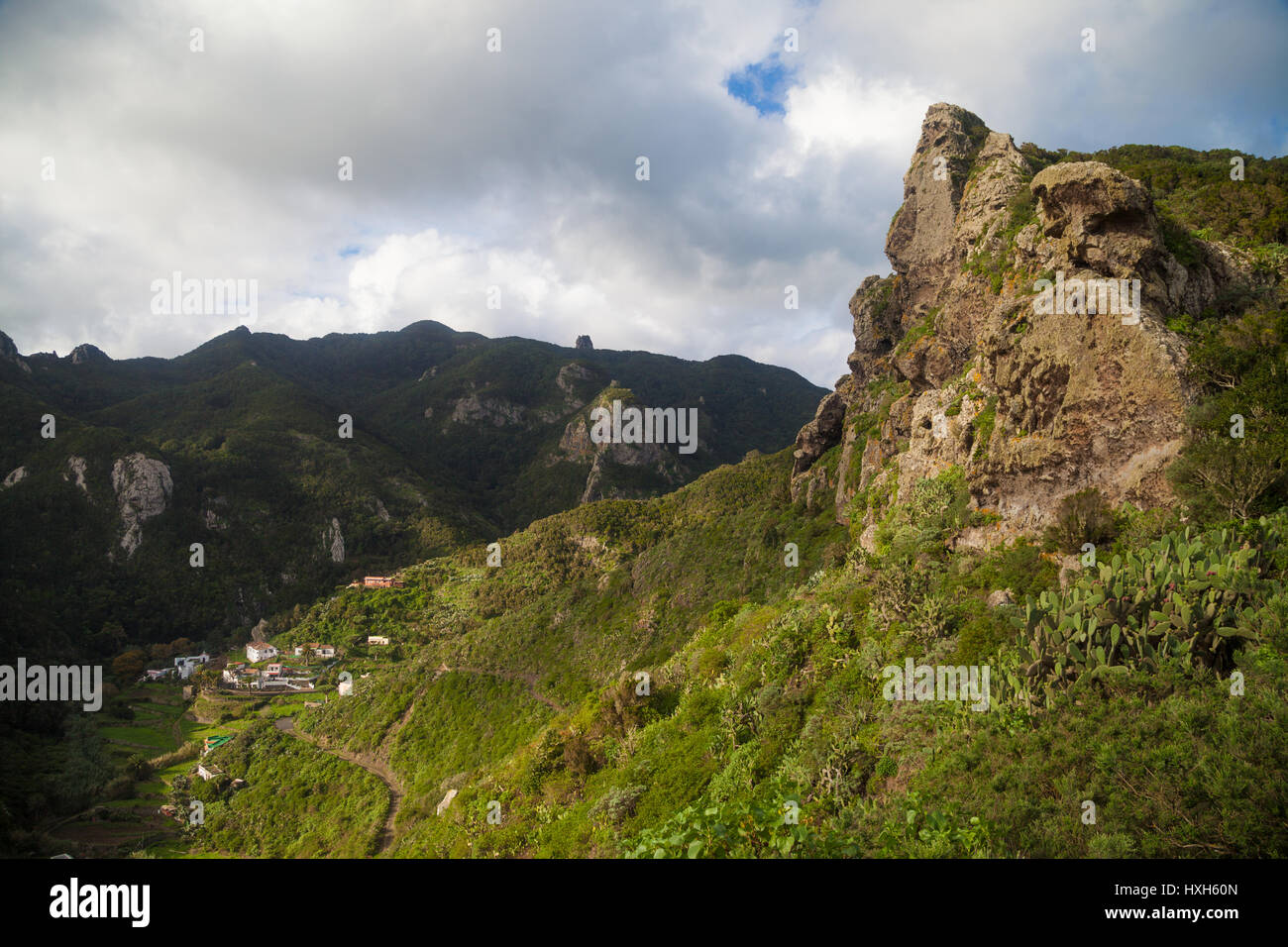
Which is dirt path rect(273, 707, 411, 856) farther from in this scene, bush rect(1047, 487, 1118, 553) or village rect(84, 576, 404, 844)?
bush rect(1047, 487, 1118, 553)

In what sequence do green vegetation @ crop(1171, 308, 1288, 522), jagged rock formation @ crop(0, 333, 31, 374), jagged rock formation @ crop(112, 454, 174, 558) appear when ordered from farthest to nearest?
jagged rock formation @ crop(0, 333, 31, 374), jagged rock formation @ crop(112, 454, 174, 558), green vegetation @ crop(1171, 308, 1288, 522)

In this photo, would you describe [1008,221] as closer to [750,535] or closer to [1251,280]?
[1251,280]

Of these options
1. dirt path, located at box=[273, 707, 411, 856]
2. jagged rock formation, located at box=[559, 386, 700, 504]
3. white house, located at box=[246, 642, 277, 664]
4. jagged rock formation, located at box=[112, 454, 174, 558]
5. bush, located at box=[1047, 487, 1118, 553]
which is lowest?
white house, located at box=[246, 642, 277, 664]

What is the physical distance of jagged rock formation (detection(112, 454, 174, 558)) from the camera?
115m

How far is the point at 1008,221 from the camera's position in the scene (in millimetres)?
22359

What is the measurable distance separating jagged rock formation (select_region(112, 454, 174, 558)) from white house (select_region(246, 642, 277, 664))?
52824mm

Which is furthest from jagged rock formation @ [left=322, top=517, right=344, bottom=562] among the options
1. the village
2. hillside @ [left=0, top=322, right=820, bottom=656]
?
the village

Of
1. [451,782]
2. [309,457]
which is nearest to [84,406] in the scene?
[309,457]

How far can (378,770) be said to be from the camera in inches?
1566

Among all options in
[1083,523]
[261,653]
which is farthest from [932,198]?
[261,653]

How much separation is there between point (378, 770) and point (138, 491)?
11996 centimetres

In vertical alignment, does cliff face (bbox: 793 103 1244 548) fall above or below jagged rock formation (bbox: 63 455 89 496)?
below

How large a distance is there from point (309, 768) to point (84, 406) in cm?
20021

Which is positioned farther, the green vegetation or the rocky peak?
the rocky peak
